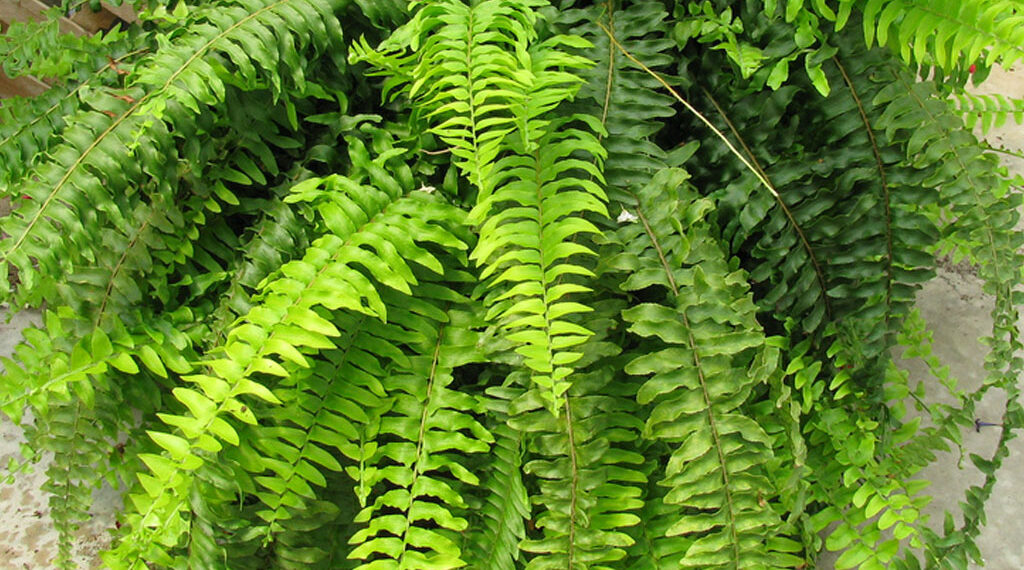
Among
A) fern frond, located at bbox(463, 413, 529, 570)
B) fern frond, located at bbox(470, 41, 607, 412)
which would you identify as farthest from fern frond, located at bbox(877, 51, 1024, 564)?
fern frond, located at bbox(463, 413, 529, 570)

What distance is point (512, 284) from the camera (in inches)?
52.9

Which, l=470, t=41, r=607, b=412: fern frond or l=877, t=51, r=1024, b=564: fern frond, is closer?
l=470, t=41, r=607, b=412: fern frond

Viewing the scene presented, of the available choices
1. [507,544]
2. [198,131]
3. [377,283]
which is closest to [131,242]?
[198,131]

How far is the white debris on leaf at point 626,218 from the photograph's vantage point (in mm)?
1337

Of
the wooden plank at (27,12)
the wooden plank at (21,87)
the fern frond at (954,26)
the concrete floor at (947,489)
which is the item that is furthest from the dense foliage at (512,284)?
the wooden plank at (21,87)

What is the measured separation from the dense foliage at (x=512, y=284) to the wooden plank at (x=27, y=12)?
67 cm

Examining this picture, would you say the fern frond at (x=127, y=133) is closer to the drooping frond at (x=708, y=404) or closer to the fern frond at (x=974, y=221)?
the drooping frond at (x=708, y=404)

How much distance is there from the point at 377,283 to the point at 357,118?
367mm

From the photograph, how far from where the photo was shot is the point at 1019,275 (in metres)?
1.31

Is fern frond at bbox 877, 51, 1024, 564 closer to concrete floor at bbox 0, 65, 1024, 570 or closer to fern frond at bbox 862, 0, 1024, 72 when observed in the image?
fern frond at bbox 862, 0, 1024, 72

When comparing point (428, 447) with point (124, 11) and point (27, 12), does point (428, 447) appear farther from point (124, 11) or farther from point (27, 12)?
point (27, 12)

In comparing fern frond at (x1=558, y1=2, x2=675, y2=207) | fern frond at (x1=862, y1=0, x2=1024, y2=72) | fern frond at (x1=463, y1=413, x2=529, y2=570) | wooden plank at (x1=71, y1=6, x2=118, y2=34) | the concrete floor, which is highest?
fern frond at (x1=862, y1=0, x2=1024, y2=72)

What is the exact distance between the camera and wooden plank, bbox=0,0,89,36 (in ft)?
7.20

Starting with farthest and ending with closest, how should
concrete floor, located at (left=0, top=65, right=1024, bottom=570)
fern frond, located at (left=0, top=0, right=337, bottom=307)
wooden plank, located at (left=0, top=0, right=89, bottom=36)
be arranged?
wooden plank, located at (left=0, top=0, right=89, bottom=36) → concrete floor, located at (left=0, top=65, right=1024, bottom=570) → fern frond, located at (left=0, top=0, right=337, bottom=307)
